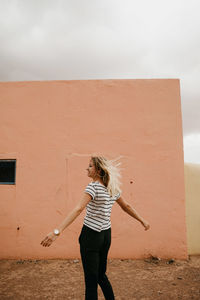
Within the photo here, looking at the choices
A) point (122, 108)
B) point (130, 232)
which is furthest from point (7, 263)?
point (122, 108)

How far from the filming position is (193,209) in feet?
15.3

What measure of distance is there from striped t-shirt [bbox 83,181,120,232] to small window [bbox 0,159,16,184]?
2.99 metres

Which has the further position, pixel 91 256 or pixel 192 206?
pixel 192 206

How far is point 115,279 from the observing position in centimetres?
359

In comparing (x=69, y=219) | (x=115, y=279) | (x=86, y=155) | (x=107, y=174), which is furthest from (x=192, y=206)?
(x=69, y=219)

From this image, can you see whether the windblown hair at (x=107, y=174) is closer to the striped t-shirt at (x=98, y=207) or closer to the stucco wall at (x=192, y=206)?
the striped t-shirt at (x=98, y=207)

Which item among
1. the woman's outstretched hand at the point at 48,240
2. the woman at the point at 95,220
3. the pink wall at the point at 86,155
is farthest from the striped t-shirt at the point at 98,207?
the pink wall at the point at 86,155

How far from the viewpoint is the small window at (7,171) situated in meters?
4.60

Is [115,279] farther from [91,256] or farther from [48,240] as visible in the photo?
[48,240]

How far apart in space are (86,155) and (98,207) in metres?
2.49

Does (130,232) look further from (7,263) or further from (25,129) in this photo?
(25,129)

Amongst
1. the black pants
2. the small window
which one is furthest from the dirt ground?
the small window

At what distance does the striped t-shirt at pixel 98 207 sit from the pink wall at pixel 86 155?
2.39 metres

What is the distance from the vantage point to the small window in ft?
15.1
